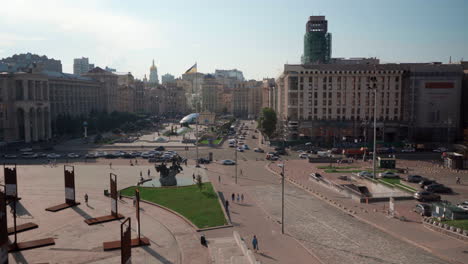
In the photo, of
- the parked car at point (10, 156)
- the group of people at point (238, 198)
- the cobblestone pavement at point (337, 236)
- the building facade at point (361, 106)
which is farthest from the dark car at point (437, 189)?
the parked car at point (10, 156)

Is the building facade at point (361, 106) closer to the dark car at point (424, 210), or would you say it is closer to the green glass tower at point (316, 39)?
the green glass tower at point (316, 39)

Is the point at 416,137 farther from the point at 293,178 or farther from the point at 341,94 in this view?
the point at 293,178

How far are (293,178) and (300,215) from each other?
718 inches

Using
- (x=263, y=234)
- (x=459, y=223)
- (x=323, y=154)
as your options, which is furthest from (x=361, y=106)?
(x=263, y=234)

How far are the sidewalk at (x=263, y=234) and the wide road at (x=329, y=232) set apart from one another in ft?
2.63

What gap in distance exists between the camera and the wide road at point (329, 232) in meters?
26.4

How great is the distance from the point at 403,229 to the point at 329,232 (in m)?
6.03

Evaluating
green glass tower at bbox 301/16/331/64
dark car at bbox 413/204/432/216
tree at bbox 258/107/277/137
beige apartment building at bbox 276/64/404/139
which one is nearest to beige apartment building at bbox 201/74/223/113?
green glass tower at bbox 301/16/331/64

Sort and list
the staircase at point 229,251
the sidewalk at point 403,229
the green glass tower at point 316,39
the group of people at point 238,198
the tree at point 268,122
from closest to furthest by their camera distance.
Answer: the staircase at point 229,251 → the sidewalk at point 403,229 → the group of people at point 238,198 → the tree at point 268,122 → the green glass tower at point 316,39

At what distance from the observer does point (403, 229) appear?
32219 mm

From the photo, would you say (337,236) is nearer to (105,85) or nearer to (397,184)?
(397,184)

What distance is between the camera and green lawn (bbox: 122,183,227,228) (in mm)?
34188

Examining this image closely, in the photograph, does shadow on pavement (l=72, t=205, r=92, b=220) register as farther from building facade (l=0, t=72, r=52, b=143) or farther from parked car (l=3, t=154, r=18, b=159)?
building facade (l=0, t=72, r=52, b=143)

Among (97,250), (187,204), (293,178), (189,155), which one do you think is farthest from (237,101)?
(97,250)
